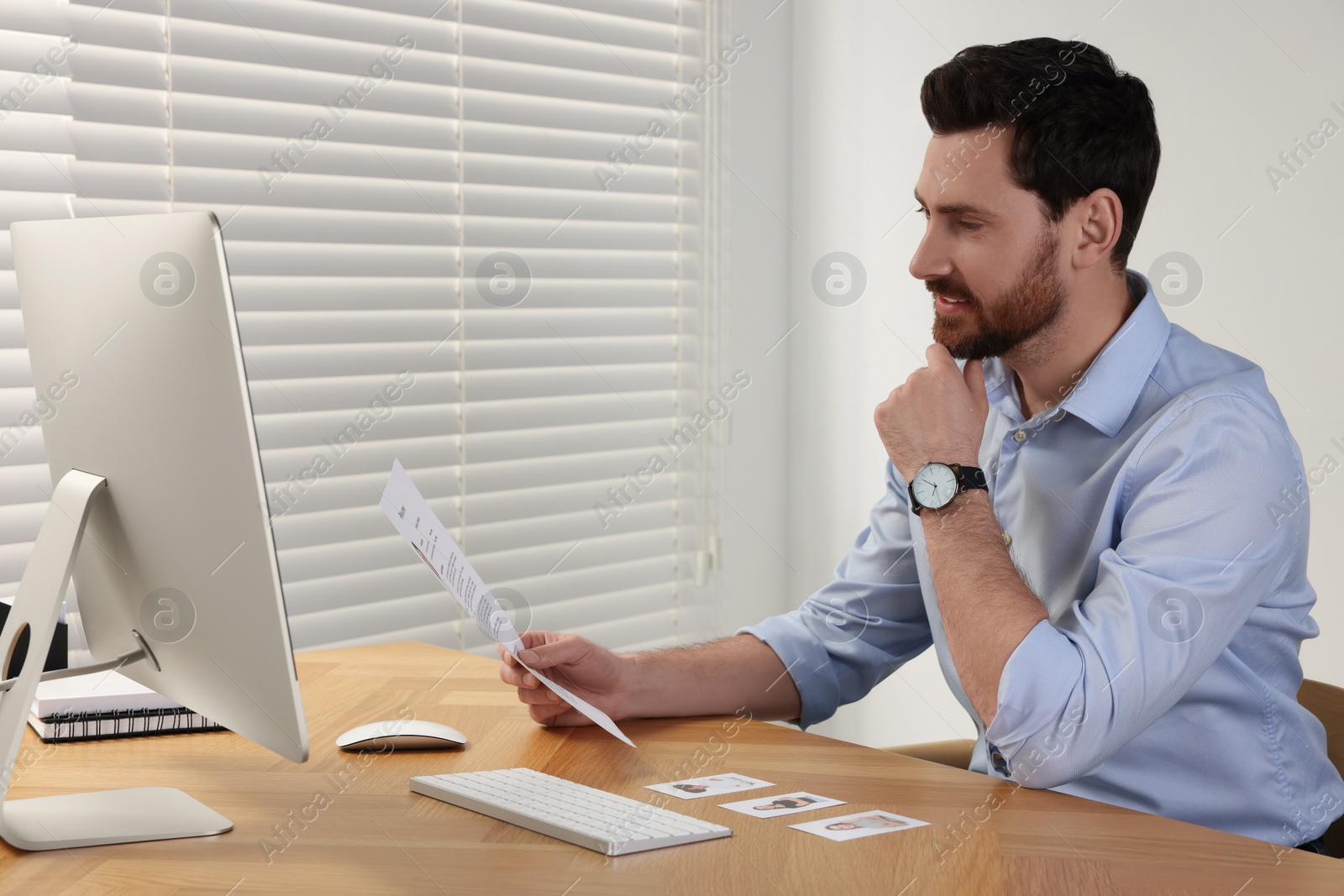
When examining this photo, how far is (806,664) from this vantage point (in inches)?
60.7

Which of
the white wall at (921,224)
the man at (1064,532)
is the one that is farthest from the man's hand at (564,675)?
the white wall at (921,224)

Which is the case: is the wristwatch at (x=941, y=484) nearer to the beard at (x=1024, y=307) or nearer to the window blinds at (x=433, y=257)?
the beard at (x=1024, y=307)

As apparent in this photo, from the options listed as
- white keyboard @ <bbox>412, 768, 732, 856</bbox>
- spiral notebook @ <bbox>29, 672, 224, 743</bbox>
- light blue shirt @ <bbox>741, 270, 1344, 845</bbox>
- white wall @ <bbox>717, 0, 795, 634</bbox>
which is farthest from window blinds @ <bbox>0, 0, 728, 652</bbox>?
white keyboard @ <bbox>412, 768, 732, 856</bbox>

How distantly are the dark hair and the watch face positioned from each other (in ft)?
1.25

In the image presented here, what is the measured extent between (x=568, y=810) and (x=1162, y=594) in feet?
2.07

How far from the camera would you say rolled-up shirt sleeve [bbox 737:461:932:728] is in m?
1.55

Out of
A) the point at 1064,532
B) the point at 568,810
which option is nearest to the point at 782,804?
the point at 568,810

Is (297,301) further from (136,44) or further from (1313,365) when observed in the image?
(1313,365)

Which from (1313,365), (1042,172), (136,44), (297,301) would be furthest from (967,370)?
(136,44)

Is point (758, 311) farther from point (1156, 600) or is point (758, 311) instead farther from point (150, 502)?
point (150, 502)

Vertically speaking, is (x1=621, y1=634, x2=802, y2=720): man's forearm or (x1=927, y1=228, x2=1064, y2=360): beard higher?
(x1=927, y1=228, x2=1064, y2=360): beard

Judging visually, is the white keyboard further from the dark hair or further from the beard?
the dark hair

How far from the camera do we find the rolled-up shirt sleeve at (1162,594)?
1.12m

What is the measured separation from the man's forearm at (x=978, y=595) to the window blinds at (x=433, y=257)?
4.47 feet
